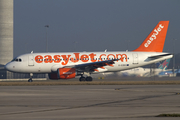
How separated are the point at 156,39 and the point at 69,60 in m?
12.5

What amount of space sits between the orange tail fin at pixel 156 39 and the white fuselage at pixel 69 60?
1388mm

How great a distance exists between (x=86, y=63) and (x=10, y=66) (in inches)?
409

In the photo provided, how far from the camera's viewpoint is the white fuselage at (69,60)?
41.9 metres

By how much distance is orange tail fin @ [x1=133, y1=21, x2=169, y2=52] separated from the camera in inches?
1726

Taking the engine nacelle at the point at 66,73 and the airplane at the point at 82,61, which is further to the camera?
the airplane at the point at 82,61

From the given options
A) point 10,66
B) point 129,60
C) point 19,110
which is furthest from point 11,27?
point 19,110

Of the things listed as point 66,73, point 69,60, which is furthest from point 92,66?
point 66,73

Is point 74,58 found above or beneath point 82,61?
above

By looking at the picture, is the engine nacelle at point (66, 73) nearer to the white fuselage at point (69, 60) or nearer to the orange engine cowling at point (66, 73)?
the orange engine cowling at point (66, 73)

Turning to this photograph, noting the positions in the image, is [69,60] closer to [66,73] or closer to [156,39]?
[66,73]

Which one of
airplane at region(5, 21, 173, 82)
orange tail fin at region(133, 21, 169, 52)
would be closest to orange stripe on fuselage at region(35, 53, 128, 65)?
airplane at region(5, 21, 173, 82)

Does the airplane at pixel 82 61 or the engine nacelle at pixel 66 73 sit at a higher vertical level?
the airplane at pixel 82 61

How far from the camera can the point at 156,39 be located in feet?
144

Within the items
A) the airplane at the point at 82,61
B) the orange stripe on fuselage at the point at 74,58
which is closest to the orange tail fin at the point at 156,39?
the airplane at the point at 82,61
